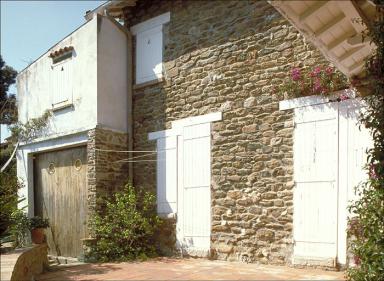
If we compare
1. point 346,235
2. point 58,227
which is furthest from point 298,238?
point 58,227

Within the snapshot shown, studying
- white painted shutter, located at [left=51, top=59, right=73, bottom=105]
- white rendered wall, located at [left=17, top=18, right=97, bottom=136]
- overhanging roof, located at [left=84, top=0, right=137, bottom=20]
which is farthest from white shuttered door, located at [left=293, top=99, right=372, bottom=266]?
white painted shutter, located at [left=51, top=59, right=73, bottom=105]

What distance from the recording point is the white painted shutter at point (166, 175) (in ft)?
24.9

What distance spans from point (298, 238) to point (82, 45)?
236 inches

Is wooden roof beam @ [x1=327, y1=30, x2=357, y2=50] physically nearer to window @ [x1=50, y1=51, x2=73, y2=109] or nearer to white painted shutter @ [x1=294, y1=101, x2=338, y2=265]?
white painted shutter @ [x1=294, y1=101, x2=338, y2=265]

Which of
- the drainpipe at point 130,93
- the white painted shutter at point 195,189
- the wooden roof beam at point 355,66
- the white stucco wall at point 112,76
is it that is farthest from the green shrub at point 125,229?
the wooden roof beam at point 355,66

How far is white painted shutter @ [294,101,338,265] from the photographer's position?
18.5 ft

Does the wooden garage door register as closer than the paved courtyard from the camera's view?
No

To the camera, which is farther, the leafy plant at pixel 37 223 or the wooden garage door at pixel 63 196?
the wooden garage door at pixel 63 196

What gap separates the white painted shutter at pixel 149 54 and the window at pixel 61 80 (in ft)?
5.20

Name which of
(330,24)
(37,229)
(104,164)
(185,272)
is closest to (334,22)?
(330,24)

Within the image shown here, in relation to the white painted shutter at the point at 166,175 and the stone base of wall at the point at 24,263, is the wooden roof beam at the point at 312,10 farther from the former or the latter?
the white painted shutter at the point at 166,175

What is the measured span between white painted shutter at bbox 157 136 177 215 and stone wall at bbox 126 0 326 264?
224mm

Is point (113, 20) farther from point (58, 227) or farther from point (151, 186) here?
point (58, 227)

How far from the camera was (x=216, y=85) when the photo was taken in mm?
7188
